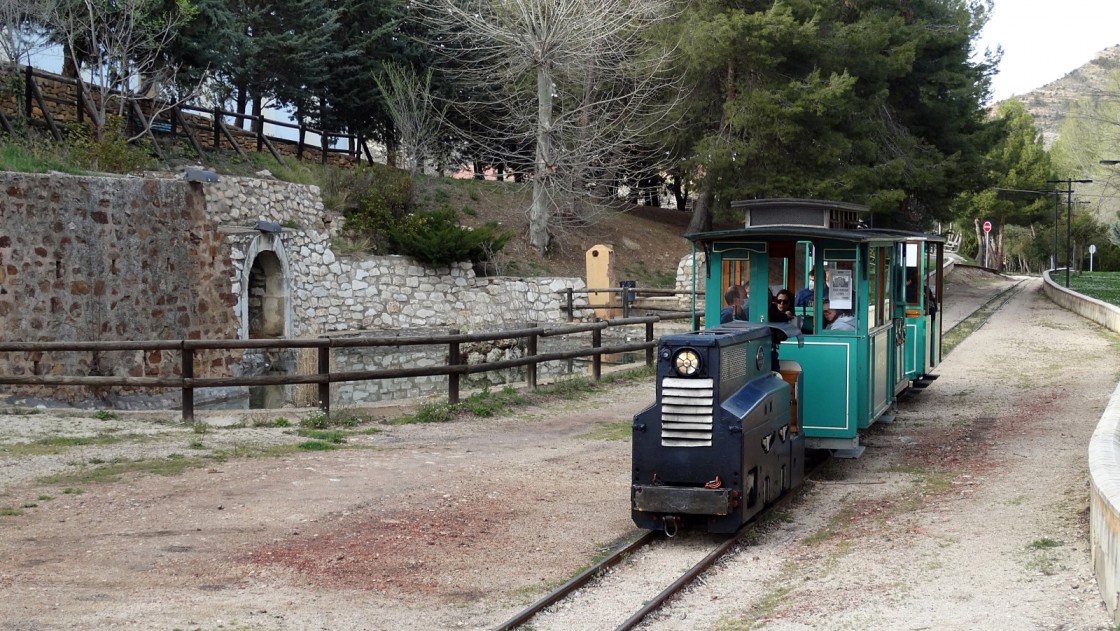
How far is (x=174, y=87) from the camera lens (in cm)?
3038

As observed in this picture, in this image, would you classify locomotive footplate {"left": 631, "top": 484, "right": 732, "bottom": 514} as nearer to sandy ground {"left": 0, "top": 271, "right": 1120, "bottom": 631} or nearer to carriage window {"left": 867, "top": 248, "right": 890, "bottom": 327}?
sandy ground {"left": 0, "top": 271, "right": 1120, "bottom": 631}

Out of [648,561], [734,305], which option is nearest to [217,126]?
[734,305]

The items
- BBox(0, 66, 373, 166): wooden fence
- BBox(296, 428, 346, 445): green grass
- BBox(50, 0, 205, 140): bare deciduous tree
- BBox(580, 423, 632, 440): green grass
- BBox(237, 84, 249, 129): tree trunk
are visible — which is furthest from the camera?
BBox(237, 84, 249, 129): tree trunk

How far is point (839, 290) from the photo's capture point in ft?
38.5

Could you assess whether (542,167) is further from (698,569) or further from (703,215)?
(698,569)

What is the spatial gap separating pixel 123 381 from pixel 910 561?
9.44 metres

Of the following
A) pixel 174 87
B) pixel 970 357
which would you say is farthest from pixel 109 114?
pixel 970 357

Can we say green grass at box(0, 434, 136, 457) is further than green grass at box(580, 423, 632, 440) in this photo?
No

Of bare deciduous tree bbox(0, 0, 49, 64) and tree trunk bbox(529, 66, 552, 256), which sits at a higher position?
bare deciduous tree bbox(0, 0, 49, 64)

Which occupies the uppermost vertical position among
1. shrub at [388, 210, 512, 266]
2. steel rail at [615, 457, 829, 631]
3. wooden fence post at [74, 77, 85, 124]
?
wooden fence post at [74, 77, 85, 124]

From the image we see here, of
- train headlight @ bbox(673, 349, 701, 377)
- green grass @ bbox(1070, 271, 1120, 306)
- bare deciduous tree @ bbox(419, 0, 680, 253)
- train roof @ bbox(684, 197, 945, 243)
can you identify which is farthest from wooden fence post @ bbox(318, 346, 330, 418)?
green grass @ bbox(1070, 271, 1120, 306)

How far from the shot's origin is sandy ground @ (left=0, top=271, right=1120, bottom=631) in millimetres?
7277

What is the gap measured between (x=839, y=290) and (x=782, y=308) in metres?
0.63

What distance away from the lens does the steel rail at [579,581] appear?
711cm
